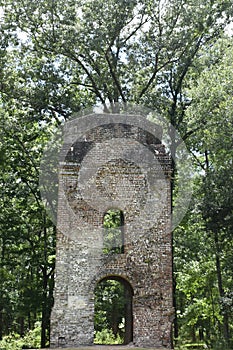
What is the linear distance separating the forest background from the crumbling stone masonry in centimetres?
261

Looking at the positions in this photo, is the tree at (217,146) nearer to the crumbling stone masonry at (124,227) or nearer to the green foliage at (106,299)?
the crumbling stone masonry at (124,227)

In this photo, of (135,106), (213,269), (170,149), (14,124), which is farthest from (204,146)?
(14,124)

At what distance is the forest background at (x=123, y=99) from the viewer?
15703 mm

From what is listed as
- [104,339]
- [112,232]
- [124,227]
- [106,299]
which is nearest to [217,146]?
[124,227]

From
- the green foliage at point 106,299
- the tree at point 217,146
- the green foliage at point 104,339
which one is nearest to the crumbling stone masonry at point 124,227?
the tree at point 217,146

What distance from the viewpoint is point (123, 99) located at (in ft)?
60.6

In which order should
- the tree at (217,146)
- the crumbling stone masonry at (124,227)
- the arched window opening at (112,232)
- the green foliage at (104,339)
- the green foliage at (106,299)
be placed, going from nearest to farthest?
the crumbling stone masonry at (124,227) < the tree at (217,146) < the green foliage at (104,339) < the arched window opening at (112,232) < the green foliage at (106,299)

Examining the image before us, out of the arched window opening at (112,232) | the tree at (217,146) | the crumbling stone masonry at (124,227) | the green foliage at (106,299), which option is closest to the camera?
the crumbling stone masonry at (124,227)

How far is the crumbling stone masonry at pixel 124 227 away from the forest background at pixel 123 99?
2.61 m

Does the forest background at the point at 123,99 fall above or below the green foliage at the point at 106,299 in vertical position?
above

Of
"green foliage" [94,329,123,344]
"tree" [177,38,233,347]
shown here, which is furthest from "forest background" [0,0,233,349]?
"green foliage" [94,329,123,344]

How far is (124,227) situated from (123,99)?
6946 mm

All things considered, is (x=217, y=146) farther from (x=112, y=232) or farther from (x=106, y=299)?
(x=106, y=299)

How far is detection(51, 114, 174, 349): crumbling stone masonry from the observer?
12.4m
